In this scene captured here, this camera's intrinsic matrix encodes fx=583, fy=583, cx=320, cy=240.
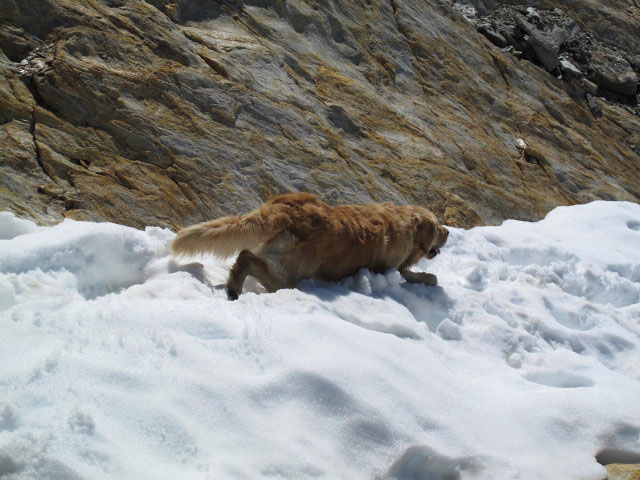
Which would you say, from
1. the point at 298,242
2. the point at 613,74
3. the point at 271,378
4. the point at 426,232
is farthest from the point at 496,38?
the point at 271,378

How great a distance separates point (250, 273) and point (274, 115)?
15.2 feet

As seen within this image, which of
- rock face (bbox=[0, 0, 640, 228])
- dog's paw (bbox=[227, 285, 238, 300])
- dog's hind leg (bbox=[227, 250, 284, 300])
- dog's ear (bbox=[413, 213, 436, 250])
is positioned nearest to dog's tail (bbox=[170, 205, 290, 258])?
dog's hind leg (bbox=[227, 250, 284, 300])

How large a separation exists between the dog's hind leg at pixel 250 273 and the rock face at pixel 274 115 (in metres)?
2.01

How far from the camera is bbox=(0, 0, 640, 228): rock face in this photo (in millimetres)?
6727

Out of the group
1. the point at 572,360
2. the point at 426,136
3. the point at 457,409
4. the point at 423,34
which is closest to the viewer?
the point at 457,409

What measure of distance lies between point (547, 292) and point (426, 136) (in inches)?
202

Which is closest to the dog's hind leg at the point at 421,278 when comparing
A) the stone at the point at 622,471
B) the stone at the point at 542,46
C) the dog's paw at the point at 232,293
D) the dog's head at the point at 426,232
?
the dog's head at the point at 426,232

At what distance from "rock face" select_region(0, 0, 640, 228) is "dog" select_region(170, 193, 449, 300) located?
1845 millimetres

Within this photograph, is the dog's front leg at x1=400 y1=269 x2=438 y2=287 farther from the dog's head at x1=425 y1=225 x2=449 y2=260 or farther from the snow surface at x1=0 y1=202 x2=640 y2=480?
the dog's head at x1=425 y1=225 x2=449 y2=260

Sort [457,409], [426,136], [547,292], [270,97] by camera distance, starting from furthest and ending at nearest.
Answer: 1. [426,136]
2. [270,97]
3. [547,292]
4. [457,409]

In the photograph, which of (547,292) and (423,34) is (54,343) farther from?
(423,34)

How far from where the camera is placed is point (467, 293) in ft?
20.6

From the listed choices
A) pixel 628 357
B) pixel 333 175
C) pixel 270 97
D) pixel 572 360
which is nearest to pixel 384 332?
pixel 572 360

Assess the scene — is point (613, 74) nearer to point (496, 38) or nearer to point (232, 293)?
point (496, 38)
